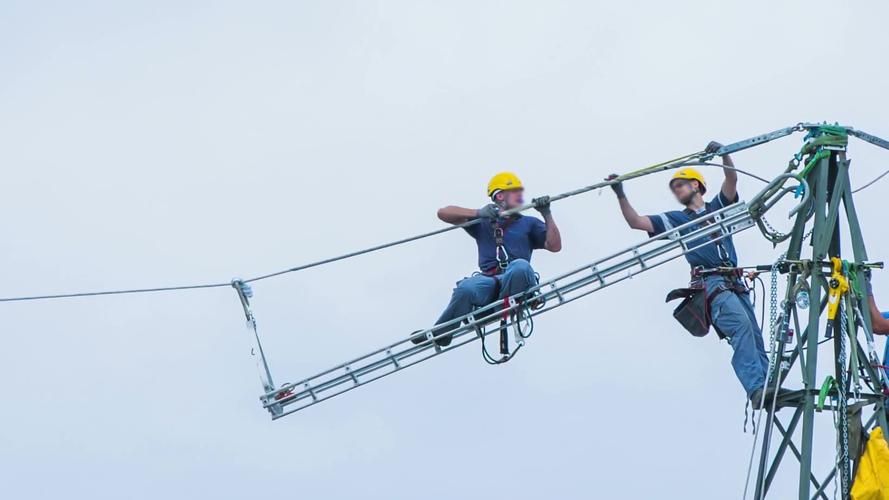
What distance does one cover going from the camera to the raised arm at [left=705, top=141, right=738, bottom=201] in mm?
19469

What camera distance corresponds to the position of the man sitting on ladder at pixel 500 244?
774 inches

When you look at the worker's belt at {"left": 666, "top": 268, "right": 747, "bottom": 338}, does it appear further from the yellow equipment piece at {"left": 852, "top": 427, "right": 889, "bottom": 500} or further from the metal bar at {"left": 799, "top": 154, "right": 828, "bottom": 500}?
the yellow equipment piece at {"left": 852, "top": 427, "right": 889, "bottom": 500}

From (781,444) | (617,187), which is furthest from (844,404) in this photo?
(617,187)

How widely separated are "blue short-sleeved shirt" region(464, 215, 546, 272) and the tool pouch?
1.58 m

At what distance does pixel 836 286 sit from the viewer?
18828mm

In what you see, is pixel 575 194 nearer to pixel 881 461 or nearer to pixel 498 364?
pixel 498 364

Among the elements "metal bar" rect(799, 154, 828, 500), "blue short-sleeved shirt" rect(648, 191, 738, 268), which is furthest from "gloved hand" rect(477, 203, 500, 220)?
"metal bar" rect(799, 154, 828, 500)

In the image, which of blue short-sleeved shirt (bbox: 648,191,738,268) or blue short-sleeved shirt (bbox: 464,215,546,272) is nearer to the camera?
blue short-sleeved shirt (bbox: 648,191,738,268)

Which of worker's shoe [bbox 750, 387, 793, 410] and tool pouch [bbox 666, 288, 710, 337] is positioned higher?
tool pouch [bbox 666, 288, 710, 337]

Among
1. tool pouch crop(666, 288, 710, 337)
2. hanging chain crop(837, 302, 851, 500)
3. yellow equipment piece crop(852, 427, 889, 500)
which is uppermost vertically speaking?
tool pouch crop(666, 288, 710, 337)

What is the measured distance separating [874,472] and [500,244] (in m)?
4.66

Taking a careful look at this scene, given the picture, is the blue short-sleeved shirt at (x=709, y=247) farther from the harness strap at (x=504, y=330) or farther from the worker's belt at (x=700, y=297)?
the harness strap at (x=504, y=330)

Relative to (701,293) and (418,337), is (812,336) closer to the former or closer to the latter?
(701,293)

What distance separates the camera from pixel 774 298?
18672 millimetres
